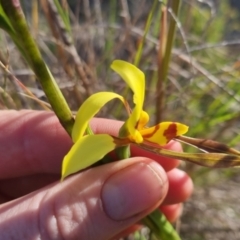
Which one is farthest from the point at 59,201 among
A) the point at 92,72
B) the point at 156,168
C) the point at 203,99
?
the point at 203,99

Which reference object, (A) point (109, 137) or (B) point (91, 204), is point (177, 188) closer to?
(B) point (91, 204)

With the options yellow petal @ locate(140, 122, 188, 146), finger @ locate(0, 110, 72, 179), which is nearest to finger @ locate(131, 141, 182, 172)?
finger @ locate(0, 110, 72, 179)

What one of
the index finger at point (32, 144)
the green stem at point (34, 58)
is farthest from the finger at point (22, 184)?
the green stem at point (34, 58)

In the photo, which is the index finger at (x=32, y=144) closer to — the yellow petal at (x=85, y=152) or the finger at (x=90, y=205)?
the finger at (x=90, y=205)

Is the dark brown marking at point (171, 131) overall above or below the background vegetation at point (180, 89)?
above

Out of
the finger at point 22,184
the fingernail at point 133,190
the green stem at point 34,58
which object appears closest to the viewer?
the green stem at point 34,58

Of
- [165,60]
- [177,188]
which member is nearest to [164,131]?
[165,60]
